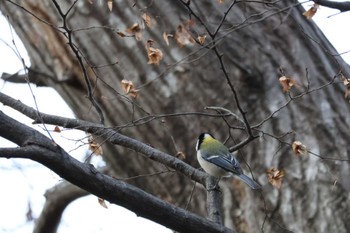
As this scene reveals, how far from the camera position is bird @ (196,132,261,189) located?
337 cm

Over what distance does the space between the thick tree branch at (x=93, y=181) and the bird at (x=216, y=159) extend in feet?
3.05

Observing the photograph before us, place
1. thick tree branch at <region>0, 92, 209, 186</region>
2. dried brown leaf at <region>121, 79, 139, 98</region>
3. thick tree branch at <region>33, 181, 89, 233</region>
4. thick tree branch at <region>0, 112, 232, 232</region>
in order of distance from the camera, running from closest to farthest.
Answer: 1. thick tree branch at <region>0, 112, 232, 232</region>
2. thick tree branch at <region>0, 92, 209, 186</region>
3. dried brown leaf at <region>121, 79, 139, 98</region>
4. thick tree branch at <region>33, 181, 89, 233</region>

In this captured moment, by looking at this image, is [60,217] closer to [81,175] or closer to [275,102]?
[275,102]

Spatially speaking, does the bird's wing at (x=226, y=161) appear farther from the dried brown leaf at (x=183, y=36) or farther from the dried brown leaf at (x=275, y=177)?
the dried brown leaf at (x=183, y=36)

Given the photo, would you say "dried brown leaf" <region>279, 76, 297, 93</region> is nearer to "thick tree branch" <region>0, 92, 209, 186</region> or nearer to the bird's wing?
the bird's wing

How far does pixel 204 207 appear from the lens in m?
3.39

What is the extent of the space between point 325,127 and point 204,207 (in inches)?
29.1

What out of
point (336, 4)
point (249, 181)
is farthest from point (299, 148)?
point (336, 4)

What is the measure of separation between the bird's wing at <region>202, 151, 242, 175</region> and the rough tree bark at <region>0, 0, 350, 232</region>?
0.08 metres

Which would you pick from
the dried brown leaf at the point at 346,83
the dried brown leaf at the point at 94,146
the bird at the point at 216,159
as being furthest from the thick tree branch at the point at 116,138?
the dried brown leaf at the point at 346,83

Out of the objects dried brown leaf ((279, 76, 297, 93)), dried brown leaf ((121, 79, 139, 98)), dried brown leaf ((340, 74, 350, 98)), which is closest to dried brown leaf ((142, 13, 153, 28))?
dried brown leaf ((121, 79, 139, 98))

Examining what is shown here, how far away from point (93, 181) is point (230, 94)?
1426 mm

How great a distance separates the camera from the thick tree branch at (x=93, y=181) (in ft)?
6.73

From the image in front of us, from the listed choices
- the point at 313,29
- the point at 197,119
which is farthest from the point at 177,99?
the point at 313,29
